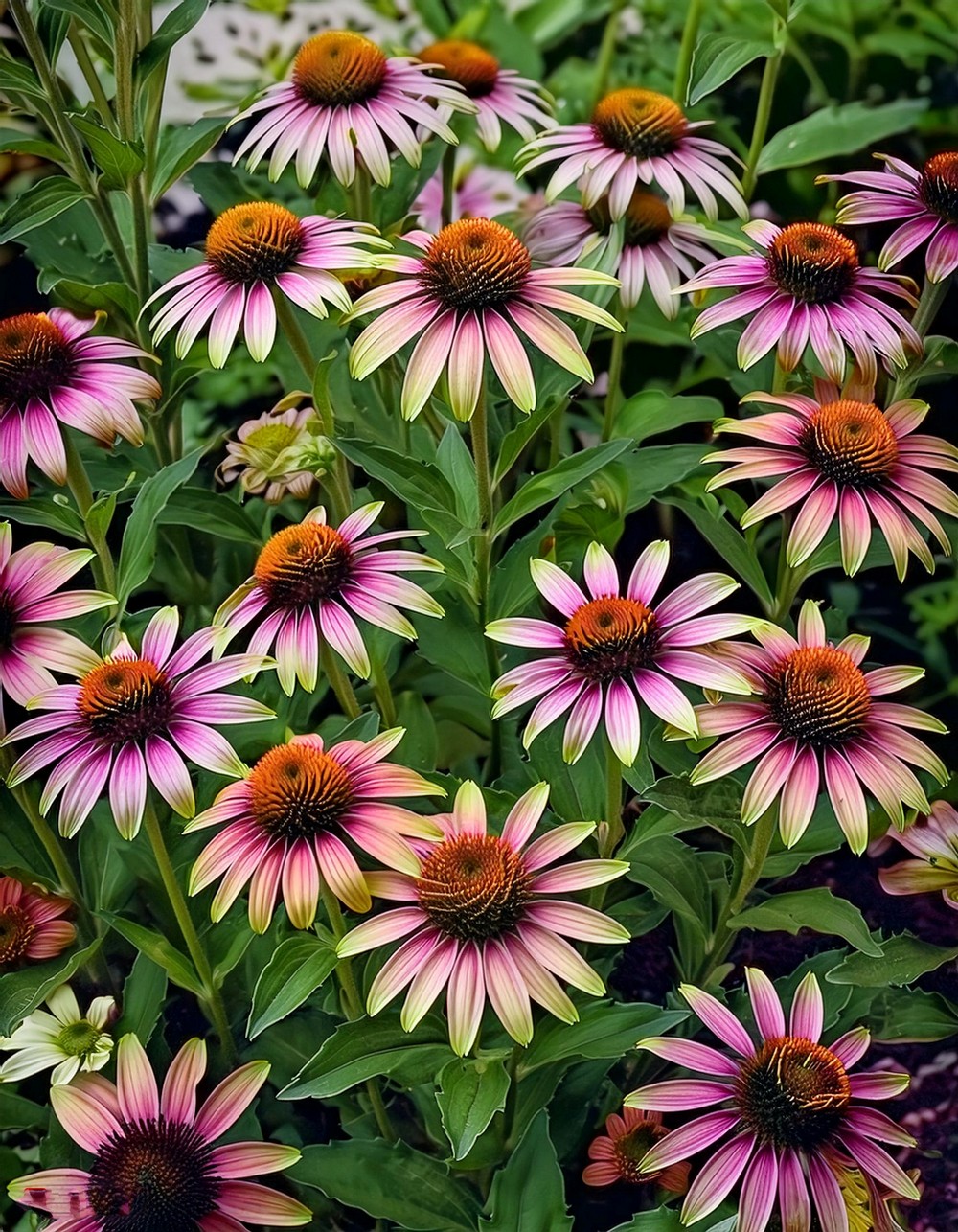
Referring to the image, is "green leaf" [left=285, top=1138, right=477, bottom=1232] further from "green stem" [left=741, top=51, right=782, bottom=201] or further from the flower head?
"green stem" [left=741, top=51, right=782, bottom=201]

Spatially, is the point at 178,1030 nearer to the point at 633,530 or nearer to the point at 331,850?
the point at 331,850

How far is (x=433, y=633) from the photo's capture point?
2.49 feet

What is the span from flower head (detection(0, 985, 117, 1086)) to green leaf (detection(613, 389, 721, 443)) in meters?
0.48

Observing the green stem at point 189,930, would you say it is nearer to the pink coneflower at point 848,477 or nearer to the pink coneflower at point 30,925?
the pink coneflower at point 30,925

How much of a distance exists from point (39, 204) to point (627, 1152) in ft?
2.07

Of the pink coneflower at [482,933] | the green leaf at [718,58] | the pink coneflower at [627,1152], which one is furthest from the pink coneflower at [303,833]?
the green leaf at [718,58]

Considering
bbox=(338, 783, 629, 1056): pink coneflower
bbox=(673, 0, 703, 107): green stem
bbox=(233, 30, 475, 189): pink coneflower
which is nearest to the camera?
bbox=(338, 783, 629, 1056): pink coneflower

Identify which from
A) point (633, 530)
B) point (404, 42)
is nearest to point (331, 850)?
point (633, 530)

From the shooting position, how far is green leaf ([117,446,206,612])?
0.72 m

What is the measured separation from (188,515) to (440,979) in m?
0.37

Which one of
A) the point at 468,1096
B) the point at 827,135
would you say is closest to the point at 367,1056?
the point at 468,1096

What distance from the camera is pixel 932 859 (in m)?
0.72

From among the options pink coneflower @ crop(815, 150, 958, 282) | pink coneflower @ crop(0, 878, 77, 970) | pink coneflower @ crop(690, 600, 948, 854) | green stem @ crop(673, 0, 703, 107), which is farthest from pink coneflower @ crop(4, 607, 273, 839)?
green stem @ crop(673, 0, 703, 107)

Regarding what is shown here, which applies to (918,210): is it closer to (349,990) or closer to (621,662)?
(621,662)
